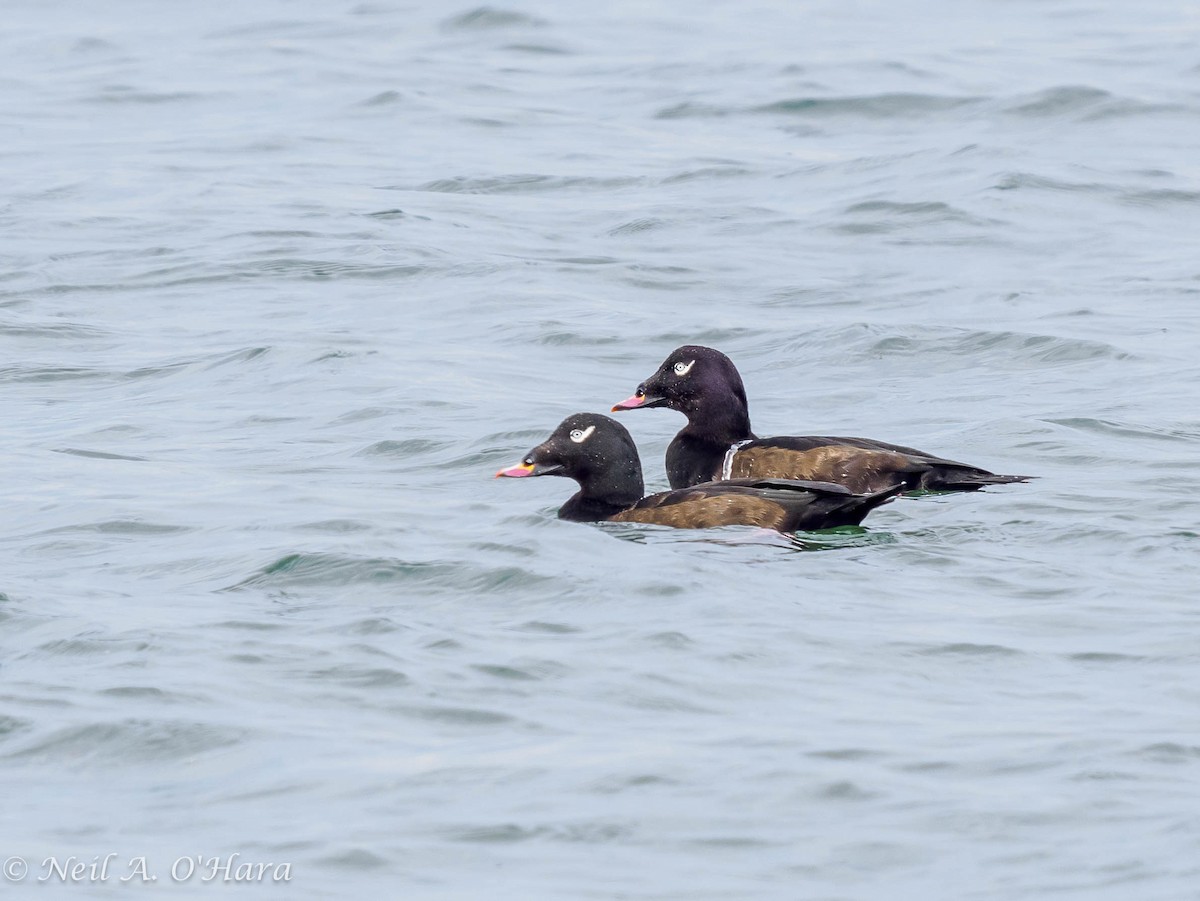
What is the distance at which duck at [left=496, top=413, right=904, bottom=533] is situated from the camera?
30.0 ft

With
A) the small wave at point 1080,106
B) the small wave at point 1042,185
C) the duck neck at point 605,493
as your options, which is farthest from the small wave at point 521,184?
the duck neck at point 605,493

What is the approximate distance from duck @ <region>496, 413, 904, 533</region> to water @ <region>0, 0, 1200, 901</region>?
8.7 inches

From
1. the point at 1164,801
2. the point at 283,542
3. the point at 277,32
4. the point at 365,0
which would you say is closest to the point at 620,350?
the point at 283,542

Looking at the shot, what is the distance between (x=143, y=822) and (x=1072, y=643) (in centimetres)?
334

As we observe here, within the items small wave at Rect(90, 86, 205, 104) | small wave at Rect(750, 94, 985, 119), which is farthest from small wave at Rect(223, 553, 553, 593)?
small wave at Rect(90, 86, 205, 104)

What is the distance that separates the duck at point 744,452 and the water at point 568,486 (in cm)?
23

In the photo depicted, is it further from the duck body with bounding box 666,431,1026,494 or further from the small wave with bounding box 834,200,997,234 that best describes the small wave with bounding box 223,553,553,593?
the small wave with bounding box 834,200,997,234

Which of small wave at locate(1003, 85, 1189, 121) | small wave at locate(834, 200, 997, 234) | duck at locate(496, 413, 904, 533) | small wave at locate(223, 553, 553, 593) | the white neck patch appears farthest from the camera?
small wave at locate(1003, 85, 1189, 121)

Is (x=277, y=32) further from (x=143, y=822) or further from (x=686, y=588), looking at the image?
(x=143, y=822)

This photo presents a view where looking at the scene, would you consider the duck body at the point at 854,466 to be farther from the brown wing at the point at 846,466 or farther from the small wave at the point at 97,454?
the small wave at the point at 97,454

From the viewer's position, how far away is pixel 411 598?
8.14m

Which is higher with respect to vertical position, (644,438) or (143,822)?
(143,822)

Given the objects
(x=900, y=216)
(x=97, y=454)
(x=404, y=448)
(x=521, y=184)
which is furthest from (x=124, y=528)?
(x=521, y=184)

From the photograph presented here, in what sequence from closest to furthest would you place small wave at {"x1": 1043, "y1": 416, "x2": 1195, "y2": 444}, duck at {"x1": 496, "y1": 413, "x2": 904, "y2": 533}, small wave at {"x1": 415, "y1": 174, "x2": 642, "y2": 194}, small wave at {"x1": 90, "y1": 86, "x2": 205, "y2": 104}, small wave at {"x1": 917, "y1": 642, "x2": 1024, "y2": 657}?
small wave at {"x1": 917, "y1": 642, "x2": 1024, "y2": 657}
duck at {"x1": 496, "y1": 413, "x2": 904, "y2": 533}
small wave at {"x1": 1043, "y1": 416, "x2": 1195, "y2": 444}
small wave at {"x1": 415, "y1": 174, "x2": 642, "y2": 194}
small wave at {"x1": 90, "y1": 86, "x2": 205, "y2": 104}
